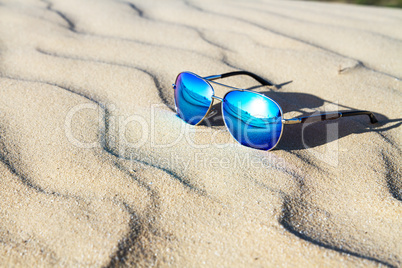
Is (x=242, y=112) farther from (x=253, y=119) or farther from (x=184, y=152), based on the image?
(x=184, y=152)

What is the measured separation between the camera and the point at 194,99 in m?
1.36

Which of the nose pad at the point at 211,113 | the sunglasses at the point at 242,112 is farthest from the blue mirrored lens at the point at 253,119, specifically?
the nose pad at the point at 211,113

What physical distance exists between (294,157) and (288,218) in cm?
31

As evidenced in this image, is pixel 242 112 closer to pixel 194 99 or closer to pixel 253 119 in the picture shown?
pixel 253 119

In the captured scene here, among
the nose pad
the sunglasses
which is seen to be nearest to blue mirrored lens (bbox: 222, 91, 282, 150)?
the sunglasses

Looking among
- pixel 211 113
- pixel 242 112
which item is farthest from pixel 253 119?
pixel 211 113

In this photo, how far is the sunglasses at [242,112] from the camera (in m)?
1.21

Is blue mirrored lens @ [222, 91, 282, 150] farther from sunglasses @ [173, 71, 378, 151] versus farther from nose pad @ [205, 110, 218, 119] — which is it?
nose pad @ [205, 110, 218, 119]

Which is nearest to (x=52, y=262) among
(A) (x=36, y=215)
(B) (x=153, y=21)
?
(A) (x=36, y=215)

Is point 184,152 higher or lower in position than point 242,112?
lower

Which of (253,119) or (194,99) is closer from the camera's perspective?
(253,119)

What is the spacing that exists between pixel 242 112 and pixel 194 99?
207mm

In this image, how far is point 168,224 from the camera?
0.92 m

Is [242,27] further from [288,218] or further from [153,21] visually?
[288,218]
